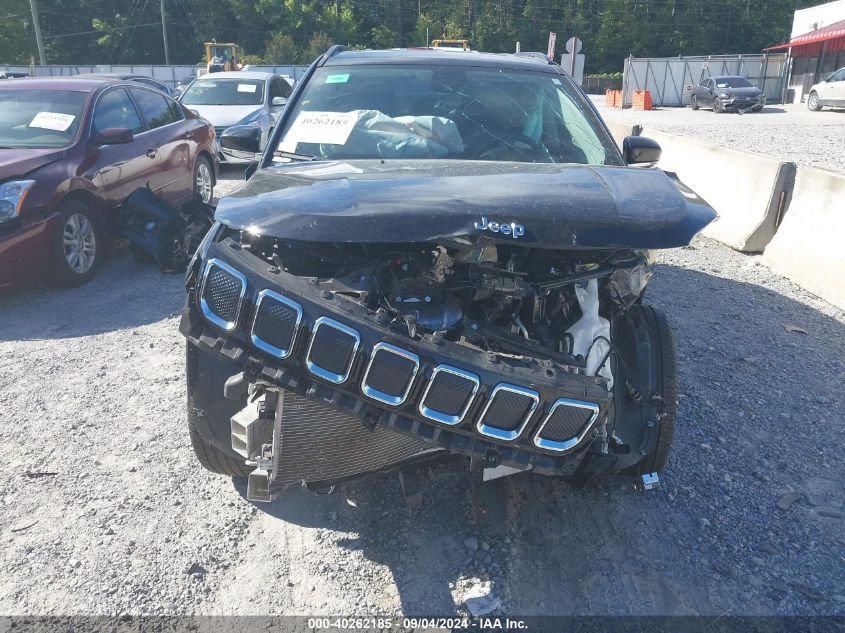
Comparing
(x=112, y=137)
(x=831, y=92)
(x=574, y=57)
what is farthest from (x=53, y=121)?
(x=831, y=92)

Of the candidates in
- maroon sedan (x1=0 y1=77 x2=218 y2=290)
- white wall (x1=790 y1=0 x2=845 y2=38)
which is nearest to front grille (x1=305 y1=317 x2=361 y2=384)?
maroon sedan (x1=0 y1=77 x2=218 y2=290)

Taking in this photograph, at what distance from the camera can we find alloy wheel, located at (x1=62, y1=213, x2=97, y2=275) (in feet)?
19.7

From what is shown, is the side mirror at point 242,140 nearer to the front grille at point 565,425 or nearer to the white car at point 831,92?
the front grille at point 565,425

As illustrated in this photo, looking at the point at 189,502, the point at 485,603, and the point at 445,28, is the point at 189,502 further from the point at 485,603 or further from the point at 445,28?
the point at 445,28

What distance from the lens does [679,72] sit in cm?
4088

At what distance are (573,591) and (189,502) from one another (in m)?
1.70

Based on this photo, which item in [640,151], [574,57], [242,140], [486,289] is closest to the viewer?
[486,289]

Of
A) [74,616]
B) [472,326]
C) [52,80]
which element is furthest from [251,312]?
[52,80]

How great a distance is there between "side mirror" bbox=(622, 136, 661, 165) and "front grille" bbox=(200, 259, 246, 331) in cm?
274

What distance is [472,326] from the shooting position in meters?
2.40

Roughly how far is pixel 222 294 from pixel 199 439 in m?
0.93

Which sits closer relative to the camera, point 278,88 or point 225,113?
point 225,113

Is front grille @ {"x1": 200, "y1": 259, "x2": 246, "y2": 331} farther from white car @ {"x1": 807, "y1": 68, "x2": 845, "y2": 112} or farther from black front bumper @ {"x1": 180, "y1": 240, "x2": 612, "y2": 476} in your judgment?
white car @ {"x1": 807, "y1": 68, "x2": 845, "y2": 112}

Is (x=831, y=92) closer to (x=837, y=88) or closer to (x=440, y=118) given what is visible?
(x=837, y=88)
